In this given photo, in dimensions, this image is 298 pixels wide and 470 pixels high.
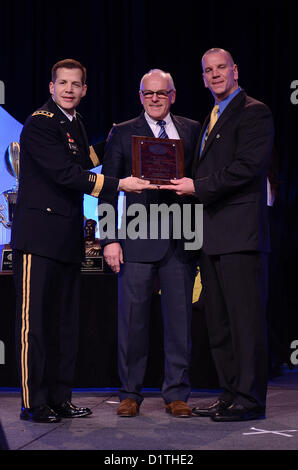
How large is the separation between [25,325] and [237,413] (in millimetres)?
985

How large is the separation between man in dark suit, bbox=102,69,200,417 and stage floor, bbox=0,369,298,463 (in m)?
0.17

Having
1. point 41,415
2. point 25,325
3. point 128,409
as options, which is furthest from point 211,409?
point 25,325

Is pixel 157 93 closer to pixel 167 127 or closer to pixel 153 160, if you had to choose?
pixel 167 127

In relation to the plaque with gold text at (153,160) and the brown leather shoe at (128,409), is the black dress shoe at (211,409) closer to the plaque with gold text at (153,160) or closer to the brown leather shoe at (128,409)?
the brown leather shoe at (128,409)

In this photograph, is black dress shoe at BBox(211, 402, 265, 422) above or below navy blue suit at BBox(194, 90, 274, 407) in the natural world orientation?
below

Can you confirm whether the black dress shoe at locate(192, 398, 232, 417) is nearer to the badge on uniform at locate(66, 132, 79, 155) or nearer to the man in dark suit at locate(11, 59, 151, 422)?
the man in dark suit at locate(11, 59, 151, 422)

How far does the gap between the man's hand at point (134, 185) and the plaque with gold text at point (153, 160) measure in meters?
0.02

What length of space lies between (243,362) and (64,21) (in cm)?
332

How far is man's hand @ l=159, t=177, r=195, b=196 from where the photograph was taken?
9.59 feet

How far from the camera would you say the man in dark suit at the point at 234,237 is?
2.85 meters

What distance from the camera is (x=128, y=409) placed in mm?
2918

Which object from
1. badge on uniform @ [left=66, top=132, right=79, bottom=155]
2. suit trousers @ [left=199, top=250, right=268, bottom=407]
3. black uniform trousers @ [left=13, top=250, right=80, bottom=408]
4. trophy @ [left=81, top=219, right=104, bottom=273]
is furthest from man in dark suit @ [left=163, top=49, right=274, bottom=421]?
trophy @ [left=81, top=219, right=104, bottom=273]

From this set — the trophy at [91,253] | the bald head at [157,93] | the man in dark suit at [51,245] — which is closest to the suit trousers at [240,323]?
the man in dark suit at [51,245]
